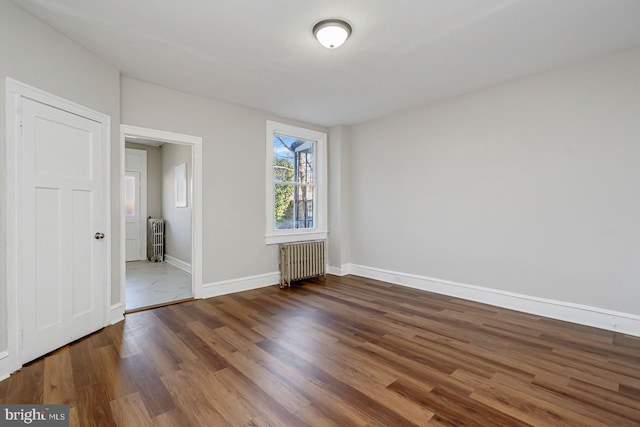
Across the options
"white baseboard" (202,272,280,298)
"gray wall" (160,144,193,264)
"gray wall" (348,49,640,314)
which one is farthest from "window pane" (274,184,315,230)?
"gray wall" (160,144,193,264)

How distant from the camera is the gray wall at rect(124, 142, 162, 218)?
278 inches

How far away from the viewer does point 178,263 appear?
625cm

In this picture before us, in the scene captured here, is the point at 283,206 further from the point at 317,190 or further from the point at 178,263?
the point at 178,263

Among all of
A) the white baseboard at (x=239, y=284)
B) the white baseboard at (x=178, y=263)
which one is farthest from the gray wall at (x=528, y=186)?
the white baseboard at (x=178, y=263)

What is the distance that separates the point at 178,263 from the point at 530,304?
611 centimetres

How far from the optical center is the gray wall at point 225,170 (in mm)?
3727

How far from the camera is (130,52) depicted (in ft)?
9.50

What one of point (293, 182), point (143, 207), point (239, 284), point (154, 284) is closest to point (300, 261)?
point (239, 284)

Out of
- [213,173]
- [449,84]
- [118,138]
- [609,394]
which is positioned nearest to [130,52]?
[118,138]

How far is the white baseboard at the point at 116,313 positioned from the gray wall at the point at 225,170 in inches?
39.9

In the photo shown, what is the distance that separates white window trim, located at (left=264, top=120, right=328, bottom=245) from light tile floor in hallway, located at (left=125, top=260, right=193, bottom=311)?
154 cm

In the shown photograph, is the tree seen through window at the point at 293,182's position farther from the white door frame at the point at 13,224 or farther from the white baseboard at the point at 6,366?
the white baseboard at the point at 6,366

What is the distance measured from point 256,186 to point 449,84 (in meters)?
2.99

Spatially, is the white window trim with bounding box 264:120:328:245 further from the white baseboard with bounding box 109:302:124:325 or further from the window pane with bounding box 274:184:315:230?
the white baseboard with bounding box 109:302:124:325
